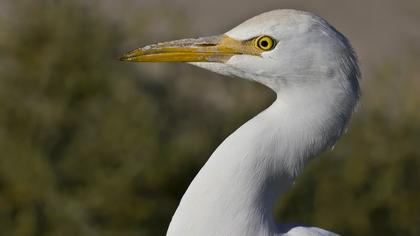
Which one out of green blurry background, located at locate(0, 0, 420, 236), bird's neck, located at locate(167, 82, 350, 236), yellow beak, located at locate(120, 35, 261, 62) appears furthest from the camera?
green blurry background, located at locate(0, 0, 420, 236)

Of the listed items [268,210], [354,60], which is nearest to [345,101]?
[354,60]

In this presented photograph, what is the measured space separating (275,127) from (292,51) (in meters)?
0.29

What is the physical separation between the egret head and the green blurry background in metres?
4.50

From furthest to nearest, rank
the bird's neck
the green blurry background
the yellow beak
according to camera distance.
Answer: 1. the green blurry background
2. the yellow beak
3. the bird's neck

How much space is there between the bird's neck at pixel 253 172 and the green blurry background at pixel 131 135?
14.8ft

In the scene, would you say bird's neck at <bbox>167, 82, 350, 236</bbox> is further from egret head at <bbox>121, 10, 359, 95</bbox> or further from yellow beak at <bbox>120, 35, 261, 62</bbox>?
yellow beak at <bbox>120, 35, 261, 62</bbox>

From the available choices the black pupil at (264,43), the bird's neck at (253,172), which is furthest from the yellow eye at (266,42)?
the bird's neck at (253,172)

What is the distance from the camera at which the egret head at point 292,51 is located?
13.9 feet

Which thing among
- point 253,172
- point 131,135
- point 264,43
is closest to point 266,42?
point 264,43

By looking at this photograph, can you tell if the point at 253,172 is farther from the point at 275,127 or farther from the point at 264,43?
the point at 264,43

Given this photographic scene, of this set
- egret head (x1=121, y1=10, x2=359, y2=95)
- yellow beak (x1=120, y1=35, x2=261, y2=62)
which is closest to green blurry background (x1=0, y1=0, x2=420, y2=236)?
yellow beak (x1=120, y1=35, x2=261, y2=62)

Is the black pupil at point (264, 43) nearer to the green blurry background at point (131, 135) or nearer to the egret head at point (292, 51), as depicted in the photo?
the egret head at point (292, 51)

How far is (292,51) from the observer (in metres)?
4.25

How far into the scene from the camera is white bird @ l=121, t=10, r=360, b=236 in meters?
4.18
